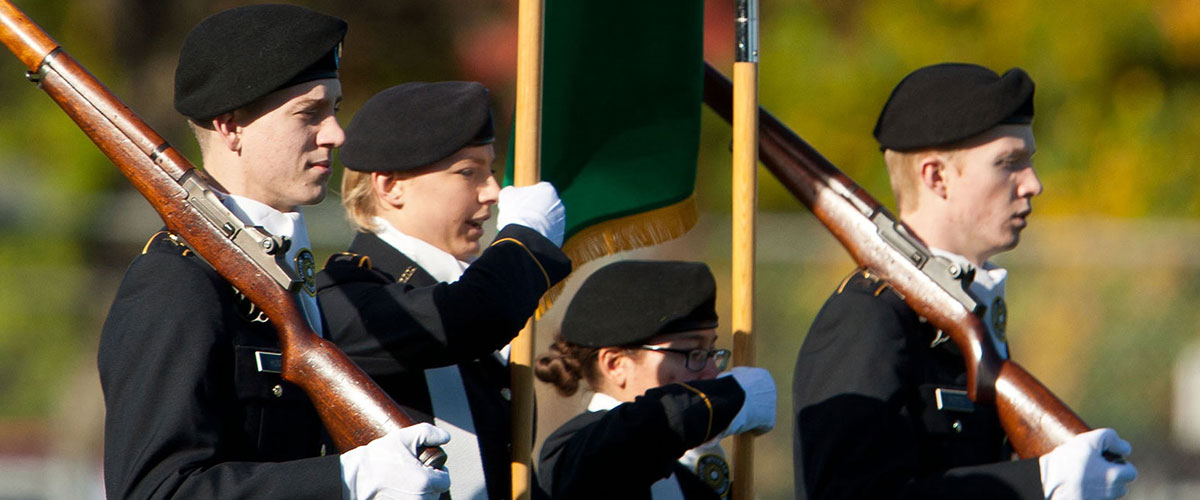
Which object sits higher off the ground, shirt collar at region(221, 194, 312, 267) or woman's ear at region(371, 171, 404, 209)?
woman's ear at region(371, 171, 404, 209)

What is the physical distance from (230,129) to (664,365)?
5.08ft

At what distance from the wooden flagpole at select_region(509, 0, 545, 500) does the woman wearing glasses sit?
223mm

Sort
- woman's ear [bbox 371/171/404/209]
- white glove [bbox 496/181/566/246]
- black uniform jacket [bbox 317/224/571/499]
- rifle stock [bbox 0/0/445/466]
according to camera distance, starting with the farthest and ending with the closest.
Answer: woman's ear [bbox 371/171/404/209], white glove [bbox 496/181/566/246], black uniform jacket [bbox 317/224/571/499], rifle stock [bbox 0/0/445/466]

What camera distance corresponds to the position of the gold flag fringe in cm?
453

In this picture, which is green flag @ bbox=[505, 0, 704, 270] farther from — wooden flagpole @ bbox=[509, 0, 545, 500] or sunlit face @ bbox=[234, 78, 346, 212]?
sunlit face @ bbox=[234, 78, 346, 212]

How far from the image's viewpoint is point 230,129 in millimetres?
3551

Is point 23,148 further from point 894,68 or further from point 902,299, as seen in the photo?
point 902,299

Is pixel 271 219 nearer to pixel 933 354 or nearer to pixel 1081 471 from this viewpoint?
pixel 933 354

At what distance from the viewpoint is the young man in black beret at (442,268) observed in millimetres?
3707

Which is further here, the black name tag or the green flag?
the green flag

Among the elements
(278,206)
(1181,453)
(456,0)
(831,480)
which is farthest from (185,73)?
(456,0)

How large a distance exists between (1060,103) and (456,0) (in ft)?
19.5

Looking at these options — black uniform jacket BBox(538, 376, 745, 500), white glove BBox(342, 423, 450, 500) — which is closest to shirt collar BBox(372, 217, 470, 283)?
black uniform jacket BBox(538, 376, 745, 500)

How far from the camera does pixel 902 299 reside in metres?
4.45
